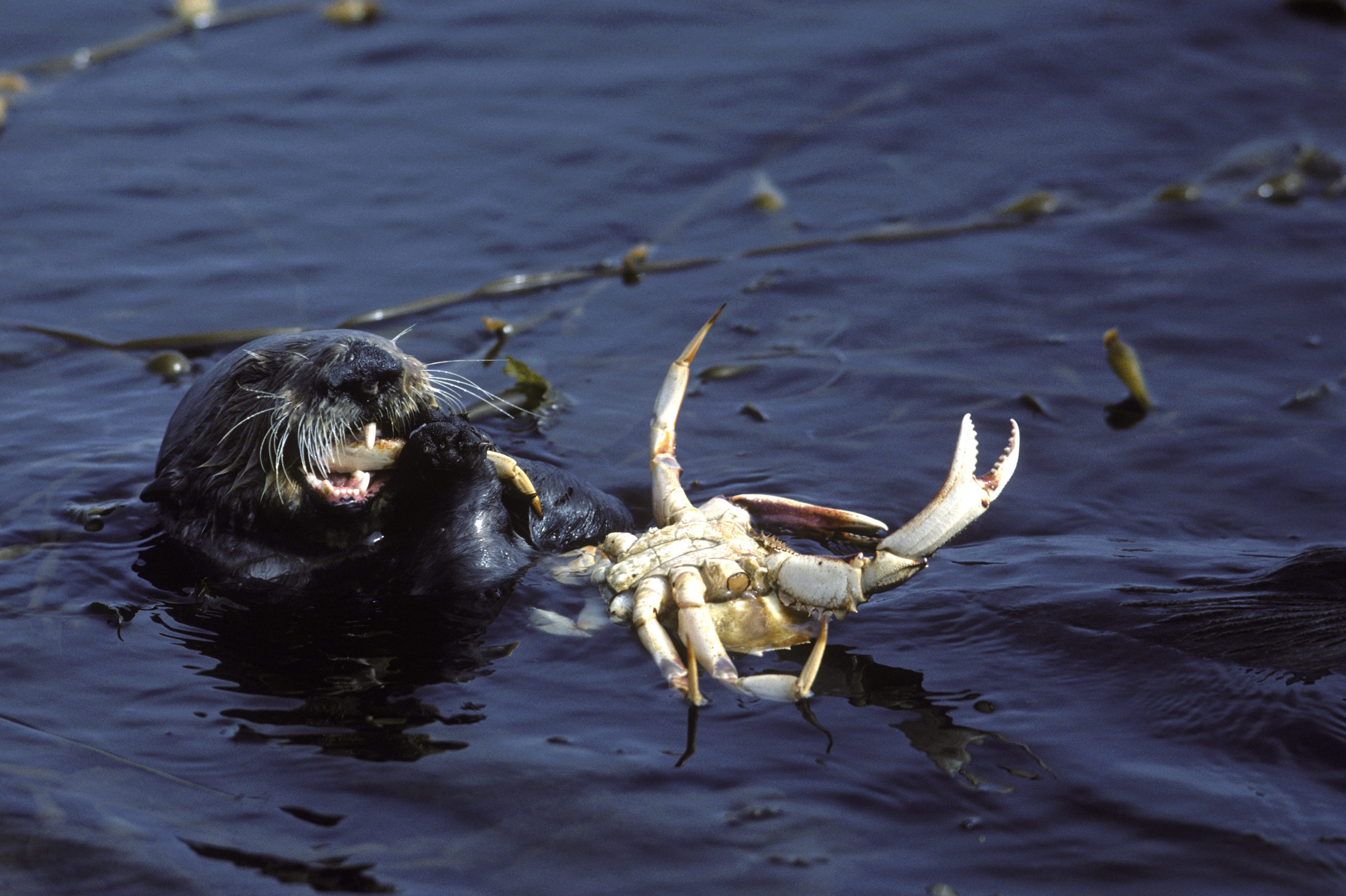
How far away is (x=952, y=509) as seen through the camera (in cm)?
282

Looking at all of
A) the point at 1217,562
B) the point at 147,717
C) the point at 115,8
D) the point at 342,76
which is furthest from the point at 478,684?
the point at 115,8

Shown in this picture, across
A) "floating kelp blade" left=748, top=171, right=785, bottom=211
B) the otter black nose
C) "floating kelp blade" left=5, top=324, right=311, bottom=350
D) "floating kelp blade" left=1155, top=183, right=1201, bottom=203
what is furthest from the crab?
"floating kelp blade" left=1155, top=183, right=1201, bottom=203

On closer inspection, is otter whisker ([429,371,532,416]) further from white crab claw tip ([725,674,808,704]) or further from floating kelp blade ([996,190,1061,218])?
floating kelp blade ([996,190,1061,218])

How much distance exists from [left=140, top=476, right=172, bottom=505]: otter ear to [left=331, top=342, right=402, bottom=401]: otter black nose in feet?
2.18

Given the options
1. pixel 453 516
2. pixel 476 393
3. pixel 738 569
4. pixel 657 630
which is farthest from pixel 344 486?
pixel 476 393

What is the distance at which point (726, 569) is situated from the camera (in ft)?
10.6

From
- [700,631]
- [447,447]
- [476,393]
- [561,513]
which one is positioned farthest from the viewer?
[476,393]

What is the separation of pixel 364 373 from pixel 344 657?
29.2 inches

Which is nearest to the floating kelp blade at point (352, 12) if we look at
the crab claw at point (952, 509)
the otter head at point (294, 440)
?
the otter head at point (294, 440)

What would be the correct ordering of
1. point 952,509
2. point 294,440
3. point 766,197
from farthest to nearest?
point 766,197 → point 294,440 → point 952,509

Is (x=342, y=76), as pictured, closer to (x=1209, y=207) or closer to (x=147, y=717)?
(x=1209, y=207)

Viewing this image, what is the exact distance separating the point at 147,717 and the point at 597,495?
4.69 feet

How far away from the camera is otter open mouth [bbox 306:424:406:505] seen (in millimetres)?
3605

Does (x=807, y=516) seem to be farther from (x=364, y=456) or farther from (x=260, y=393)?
(x=260, y=393)
